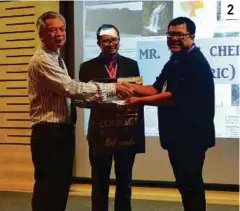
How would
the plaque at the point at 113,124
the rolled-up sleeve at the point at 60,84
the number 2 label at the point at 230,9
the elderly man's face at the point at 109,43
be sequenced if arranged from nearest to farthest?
the rolled-up sleeve at the point at 60,84 → the plaque at the point at 113,124 → the elderly man's face at the point at 109,43 → the number 2 label at the point at 230,9

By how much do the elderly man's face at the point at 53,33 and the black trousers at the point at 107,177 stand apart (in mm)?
748

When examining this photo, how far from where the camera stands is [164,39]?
4188mm

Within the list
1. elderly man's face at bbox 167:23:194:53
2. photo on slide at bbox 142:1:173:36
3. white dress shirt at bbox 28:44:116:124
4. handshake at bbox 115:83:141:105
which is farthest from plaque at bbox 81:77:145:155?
photo on slide at bbox 142:1:173:36

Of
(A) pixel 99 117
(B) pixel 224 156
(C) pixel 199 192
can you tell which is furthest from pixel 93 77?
(B) pixel 224 156

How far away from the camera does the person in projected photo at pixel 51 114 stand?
2445 mm

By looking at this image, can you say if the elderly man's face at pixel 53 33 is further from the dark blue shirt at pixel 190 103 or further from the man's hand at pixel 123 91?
the dark blue shirt at pixel 190 103

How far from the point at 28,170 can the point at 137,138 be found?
6.44 feet

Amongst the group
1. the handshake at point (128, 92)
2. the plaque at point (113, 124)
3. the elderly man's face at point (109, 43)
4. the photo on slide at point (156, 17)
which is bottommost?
the plaque at point (113, 124)

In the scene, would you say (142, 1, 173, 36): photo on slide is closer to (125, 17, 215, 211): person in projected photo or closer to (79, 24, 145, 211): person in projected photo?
(79, 24, 145, 211): person in projected photo

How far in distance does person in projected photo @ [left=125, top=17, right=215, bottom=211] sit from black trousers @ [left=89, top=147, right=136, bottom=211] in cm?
42

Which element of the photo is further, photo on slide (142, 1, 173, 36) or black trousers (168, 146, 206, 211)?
photo on slide (142, 1, 173, 36)

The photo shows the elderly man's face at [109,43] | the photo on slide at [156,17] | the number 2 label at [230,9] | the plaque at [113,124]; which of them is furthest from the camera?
the photo on slide at [156,17]

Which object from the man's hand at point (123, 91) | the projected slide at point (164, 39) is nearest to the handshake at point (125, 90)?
the man's hand at point (123, 91)

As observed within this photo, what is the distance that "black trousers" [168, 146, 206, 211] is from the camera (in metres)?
2.51
